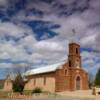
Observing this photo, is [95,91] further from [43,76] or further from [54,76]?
[43,76]

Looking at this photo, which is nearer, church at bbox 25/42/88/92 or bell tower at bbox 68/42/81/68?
church at bbox 25/42/88/92

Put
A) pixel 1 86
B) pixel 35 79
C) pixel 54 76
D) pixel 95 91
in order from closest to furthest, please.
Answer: pixel 95 91 < pixel 54 76 < pixel 35 79 < pixel 1 86

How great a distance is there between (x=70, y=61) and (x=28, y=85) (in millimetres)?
15824

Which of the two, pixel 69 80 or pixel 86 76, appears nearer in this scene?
pixel 69 80

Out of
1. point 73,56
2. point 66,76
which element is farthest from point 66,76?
point 73,56

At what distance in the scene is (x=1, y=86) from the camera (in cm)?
8275

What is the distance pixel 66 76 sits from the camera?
179 feet

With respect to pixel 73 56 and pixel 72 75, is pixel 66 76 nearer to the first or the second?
pixel 72 75

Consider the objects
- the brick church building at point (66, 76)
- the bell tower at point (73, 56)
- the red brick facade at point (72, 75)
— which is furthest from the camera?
the bell tower at point (73, 56)

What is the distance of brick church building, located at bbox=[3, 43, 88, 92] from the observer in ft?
173

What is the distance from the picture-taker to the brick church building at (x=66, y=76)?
52.7 metres

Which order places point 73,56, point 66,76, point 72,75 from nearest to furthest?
point 66,76 < point 72,75 < point 73,56

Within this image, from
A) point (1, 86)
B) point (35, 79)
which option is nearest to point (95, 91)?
point (35, 79)

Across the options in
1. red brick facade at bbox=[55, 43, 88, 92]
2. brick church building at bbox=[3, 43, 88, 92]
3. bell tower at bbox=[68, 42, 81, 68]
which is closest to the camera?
brick church building at bbox=[3, 43, 88, 92]
